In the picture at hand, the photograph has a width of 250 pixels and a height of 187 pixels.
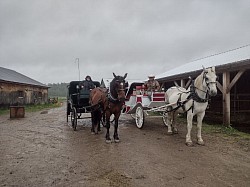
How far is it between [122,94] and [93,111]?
7.09ft

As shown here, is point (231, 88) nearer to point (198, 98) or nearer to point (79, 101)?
point (198, 98)

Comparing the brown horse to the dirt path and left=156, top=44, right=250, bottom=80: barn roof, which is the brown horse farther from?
left=156, top=44, right=250, bottom=80: barn roof

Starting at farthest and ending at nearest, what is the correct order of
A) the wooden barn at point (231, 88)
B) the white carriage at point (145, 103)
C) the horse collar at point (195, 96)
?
1. the wooden barn at point (231, 88)
2. the white carriage at point (145, 103)
3. the horse collar at point (195, 96)

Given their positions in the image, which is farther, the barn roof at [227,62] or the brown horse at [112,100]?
the barn roof at [227,62]

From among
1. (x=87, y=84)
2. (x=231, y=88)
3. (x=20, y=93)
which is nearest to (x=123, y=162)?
(x=87, y=84)

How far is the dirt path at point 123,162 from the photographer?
12.7 ft

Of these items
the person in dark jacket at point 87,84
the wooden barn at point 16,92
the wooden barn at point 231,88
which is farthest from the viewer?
the wooden barn at point 16,92

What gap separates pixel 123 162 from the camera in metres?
4.87

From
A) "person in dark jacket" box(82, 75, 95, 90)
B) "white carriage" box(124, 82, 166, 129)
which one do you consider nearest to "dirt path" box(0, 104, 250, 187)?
"white carriage" box(124, 82, 166, 129)

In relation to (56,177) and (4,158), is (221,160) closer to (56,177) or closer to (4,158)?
(56,177)

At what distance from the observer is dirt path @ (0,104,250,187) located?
12.7 ft

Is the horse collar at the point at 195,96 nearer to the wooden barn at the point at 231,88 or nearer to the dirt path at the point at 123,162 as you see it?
the dirt path at the point at 123,162

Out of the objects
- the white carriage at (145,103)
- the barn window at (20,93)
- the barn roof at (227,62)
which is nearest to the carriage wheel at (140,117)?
the white carriage at (145,103)

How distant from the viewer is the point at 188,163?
4738 millimetres
